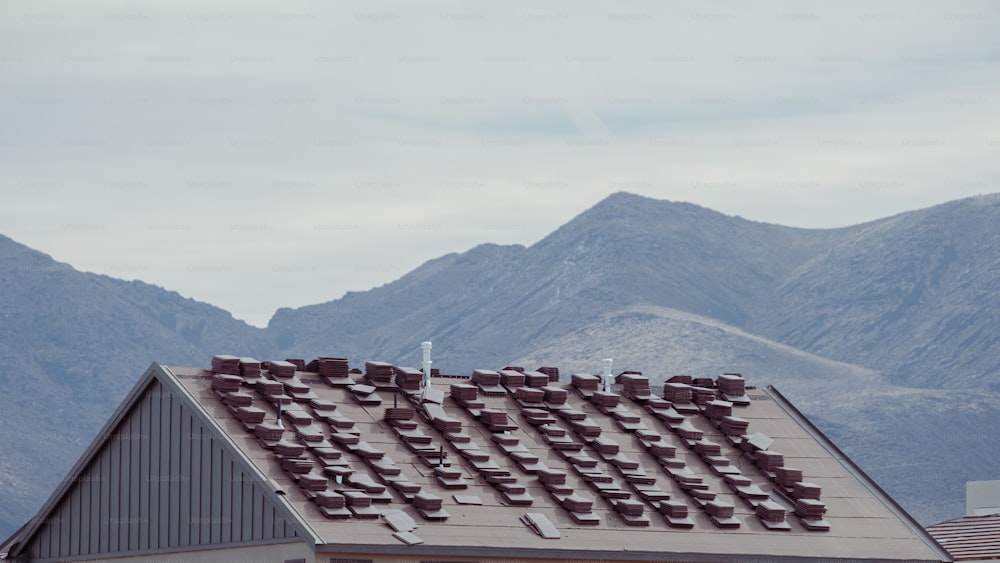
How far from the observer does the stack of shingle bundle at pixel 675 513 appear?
3403cm

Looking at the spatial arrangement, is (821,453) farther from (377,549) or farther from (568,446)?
(377,549)

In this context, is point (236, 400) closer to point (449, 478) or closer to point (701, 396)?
point (449, 478)

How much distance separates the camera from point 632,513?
33531 mm

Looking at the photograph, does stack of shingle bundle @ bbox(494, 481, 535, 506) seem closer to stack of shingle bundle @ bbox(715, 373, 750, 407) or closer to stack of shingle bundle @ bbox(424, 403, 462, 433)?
stack of shingle bundle @ bbox(424, 403, 462, 433)

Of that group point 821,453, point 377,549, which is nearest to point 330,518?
point 377,549

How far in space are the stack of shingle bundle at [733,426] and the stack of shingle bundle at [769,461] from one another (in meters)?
1.02

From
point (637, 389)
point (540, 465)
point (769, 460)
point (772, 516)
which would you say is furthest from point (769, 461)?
point (540, 465)

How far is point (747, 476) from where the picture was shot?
122ft

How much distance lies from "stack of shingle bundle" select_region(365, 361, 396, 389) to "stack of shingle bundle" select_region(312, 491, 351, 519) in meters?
5.12

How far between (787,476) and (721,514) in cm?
270

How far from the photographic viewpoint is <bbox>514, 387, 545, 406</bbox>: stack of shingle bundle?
3644 cm

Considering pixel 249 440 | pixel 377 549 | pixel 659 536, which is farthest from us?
pixel 659 536

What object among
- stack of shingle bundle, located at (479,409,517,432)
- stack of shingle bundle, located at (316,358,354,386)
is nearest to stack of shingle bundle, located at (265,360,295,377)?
stack of shingle bundle, located at (316,358,354,386)

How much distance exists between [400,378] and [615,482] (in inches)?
179
